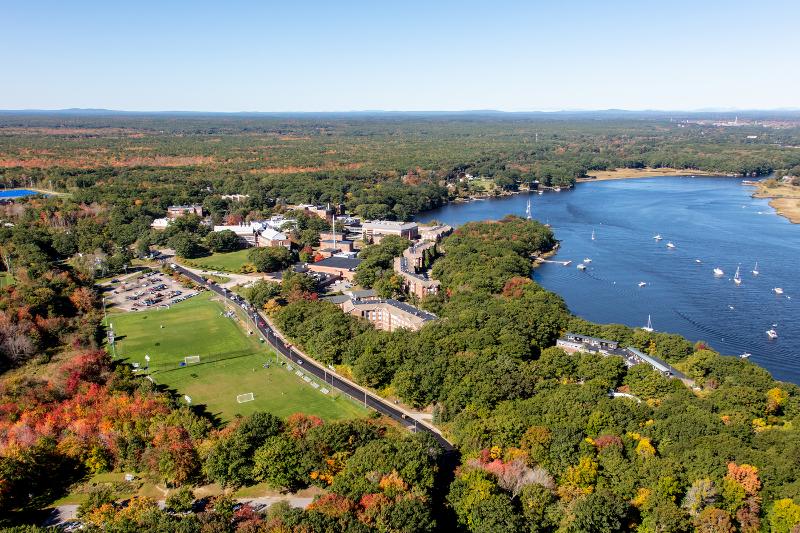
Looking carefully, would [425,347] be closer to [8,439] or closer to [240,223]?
[8,439]

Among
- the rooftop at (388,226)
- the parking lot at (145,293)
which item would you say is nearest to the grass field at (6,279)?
the parking lot at (145,293)

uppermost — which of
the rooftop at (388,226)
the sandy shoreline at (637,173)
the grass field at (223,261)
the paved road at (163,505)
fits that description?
the sandy shoreline at (637,173)

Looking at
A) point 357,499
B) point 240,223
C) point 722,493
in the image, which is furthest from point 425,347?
point 240,223

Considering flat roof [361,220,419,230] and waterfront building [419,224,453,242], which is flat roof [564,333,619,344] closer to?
waterfront building [419,224,453,242]

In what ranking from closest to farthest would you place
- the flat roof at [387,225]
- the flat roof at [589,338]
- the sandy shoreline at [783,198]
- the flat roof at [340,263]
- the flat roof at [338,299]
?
1. the flat roof at [589,338]
2. the flat roof at [338,299]
3. the flat roof at [340,263]
4. the flat roof at [387,225]
5. the sandy shoreline at [783,198]

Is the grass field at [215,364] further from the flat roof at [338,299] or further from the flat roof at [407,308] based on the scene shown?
the flat roof at [407,308]

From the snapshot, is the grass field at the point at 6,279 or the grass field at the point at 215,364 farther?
the grass field at the point at 6,279
